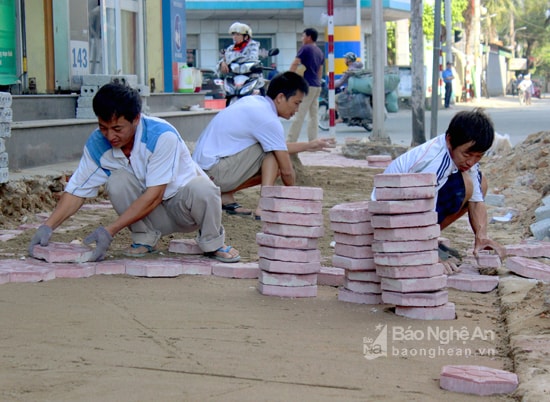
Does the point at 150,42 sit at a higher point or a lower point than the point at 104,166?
higher

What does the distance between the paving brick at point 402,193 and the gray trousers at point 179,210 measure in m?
1.32

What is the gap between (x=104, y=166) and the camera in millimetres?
5277

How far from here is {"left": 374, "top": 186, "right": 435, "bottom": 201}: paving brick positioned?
4.25 m

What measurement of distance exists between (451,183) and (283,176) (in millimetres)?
1797

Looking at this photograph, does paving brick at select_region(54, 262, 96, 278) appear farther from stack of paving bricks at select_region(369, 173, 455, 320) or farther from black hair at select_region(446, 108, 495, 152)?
black hair at select_region(446, 108, 495, 152)

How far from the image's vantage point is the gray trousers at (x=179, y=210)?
5258mm

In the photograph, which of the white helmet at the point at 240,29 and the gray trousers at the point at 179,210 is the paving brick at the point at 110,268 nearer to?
the gray trousers at the point at 179,210

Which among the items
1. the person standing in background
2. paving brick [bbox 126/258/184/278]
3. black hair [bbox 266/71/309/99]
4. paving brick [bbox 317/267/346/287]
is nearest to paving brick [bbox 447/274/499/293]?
paving brick [bbox 317/267/346/287]

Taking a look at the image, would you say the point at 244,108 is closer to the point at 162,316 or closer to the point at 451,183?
the point at 451,183

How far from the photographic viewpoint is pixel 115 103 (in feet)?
16.0

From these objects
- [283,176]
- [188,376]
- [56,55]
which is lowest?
[188,376]

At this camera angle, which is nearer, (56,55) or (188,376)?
(188,376)

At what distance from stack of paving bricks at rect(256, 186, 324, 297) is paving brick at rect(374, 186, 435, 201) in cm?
48

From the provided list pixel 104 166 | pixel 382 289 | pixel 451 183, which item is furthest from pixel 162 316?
pixel 451 183
